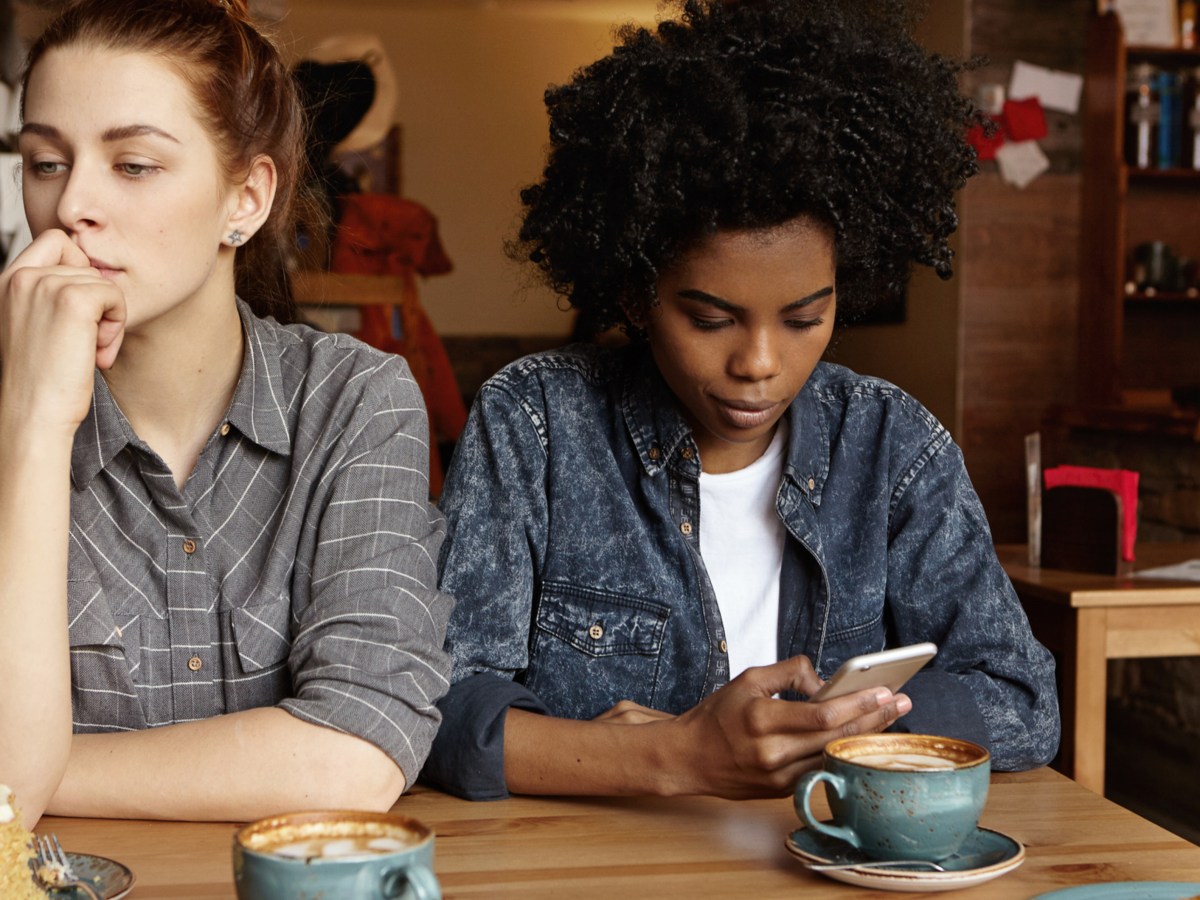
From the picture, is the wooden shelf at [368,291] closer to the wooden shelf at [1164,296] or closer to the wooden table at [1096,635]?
the wooden table at [1096,635]

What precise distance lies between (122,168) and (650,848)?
77 centimetres

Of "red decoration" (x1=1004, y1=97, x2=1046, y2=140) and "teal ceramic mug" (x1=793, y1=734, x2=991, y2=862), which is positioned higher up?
"red decoration" (x1=1004, y1=97, x2=1046, y2=140)

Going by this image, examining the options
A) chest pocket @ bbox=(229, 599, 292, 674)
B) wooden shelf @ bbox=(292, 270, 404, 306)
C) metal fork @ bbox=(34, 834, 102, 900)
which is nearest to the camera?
metal fork @ bbox=(34, 834, 102, 900)

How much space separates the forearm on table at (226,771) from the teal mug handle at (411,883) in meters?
0.47

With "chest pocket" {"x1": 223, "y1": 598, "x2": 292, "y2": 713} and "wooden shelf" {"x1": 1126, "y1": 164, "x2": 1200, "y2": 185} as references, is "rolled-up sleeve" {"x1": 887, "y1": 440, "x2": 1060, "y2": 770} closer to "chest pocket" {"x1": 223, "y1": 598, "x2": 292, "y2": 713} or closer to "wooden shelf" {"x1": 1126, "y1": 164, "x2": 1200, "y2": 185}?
"chest pocket" {"x1": 223, "y1": 598, "x2": 292, "y2": 713}

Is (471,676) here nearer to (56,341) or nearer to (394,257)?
(56,341)

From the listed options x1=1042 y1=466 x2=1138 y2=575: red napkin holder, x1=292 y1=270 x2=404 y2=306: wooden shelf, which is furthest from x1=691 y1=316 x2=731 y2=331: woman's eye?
x1=292 y1=270 x2=404 y2=306: wooden shelf

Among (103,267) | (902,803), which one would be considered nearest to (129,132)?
(103,267)

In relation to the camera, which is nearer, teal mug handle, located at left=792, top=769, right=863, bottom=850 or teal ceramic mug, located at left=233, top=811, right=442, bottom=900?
teal ceramic mug, located at left=233, top=811, right=442, bottom=900

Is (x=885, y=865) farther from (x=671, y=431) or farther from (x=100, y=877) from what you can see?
(x=671, y=431)

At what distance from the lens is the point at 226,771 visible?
1.13 meters

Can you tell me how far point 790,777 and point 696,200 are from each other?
62 cm

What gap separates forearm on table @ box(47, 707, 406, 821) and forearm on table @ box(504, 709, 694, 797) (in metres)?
0.12

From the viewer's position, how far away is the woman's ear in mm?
1358
